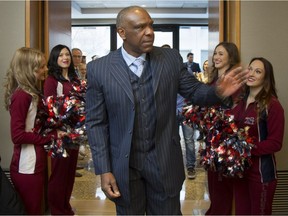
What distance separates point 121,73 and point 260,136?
1.35m

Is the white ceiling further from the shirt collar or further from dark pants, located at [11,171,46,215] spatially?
the shirt collar

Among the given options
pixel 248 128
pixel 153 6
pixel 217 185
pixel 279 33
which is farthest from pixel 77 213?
pixel 153 6

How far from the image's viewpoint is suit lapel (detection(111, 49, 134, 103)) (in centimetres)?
177

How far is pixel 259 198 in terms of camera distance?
2.61 metres

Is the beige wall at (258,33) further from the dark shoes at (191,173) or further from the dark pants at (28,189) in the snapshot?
the dark shoes at (191,173)

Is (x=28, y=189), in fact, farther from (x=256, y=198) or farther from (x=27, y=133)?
(x=256, y=198)

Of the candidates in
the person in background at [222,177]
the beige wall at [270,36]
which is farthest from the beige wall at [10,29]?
the beige wall at [270,36]

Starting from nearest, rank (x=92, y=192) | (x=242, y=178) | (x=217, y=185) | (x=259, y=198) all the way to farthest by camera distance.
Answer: (x=259, y=198), (x=242, y=178), (x=217, y=185), (x=92, y=192)

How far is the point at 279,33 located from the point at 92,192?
9.10 feet

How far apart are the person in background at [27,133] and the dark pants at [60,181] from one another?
0.61 m

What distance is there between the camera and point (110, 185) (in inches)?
72.7

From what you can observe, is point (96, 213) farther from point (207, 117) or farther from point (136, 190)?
point (136, 190)

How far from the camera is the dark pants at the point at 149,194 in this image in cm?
183

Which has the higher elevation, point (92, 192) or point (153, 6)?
point (153, 6)
